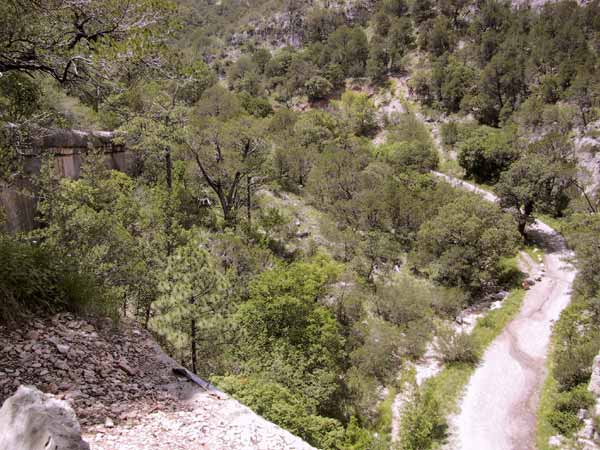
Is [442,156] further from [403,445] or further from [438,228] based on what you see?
[403,445]

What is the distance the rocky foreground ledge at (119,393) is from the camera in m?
4.73

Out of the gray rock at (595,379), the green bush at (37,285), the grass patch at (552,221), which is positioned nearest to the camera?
the green bush at (37,285)

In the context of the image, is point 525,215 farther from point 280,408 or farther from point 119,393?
point 119,393

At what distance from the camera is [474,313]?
21.6 metres

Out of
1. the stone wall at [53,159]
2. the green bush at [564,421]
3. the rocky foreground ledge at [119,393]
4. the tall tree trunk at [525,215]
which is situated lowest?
the green bush at [564,421]

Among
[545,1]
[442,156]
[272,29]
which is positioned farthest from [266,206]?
[272,29]

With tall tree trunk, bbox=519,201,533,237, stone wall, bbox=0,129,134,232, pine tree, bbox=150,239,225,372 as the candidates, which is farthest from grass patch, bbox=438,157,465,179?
pine tree, bbox=150,239,225,372

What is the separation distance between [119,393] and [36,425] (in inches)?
97.9

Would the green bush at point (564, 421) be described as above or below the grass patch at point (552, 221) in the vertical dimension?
below

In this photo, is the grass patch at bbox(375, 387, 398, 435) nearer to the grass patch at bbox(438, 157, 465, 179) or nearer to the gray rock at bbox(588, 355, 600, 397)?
the gray rock at bbox(588, 355, 600, 397)

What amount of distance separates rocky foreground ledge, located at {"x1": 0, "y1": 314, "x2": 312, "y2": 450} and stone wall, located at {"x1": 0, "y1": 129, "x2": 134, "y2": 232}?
3.65 m

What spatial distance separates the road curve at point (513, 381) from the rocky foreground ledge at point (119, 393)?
422 inches

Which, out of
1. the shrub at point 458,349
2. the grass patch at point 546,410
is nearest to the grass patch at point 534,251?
the grass patch at point 546,410

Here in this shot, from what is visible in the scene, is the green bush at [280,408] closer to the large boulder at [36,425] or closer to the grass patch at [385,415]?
the grass patch at [385,415]
